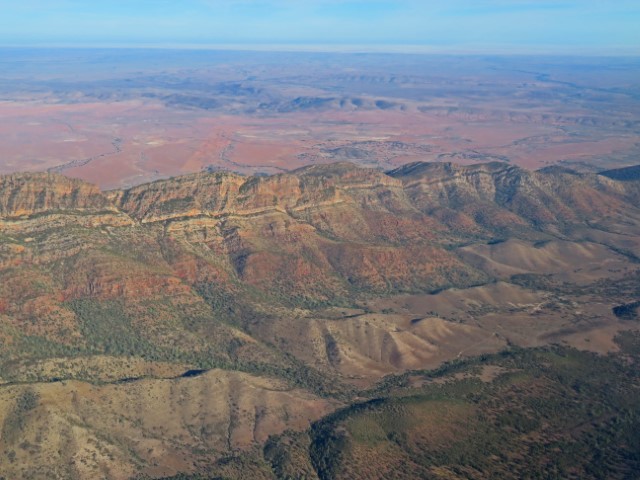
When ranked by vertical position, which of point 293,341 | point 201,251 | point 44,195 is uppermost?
point 44,195

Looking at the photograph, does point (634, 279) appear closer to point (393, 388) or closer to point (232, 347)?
point (393, 388)

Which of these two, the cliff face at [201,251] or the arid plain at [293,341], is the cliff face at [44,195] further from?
the arid plain at [293,341]

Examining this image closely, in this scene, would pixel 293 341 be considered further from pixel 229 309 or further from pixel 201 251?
pixel 201 251

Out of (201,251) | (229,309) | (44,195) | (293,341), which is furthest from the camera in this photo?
(201,251)

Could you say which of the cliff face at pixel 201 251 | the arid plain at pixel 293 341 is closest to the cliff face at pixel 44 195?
the cliff face at pixel 201 251

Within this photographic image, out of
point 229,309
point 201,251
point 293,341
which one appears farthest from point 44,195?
point 293,341

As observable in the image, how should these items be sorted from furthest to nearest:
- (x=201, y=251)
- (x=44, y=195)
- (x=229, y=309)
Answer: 1. (x=201, y=251)
2. (x=44, y=195)
3. (x=229, y=309)

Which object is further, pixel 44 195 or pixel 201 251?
pixel 201 251

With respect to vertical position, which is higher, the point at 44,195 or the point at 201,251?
the point at 44,195
